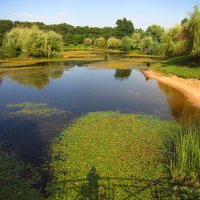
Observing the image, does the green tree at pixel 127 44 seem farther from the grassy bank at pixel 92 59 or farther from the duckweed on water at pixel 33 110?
the duckweed on water at pixel 33 110

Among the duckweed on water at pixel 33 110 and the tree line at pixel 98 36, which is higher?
the tree line at pixel 98 36

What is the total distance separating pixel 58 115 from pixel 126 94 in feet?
37.7

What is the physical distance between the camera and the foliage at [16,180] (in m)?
12.5

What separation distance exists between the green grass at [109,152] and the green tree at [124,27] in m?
123

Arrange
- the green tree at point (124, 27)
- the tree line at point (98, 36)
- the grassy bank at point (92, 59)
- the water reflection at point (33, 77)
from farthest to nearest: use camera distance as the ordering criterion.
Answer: the green tree at point (124, 27), the tree line at point (98, 36), the grassy bank at point (92, 59), the water reflection at point (33, 77)

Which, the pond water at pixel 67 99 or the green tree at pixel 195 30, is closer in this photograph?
the pond water at pixel 67 99

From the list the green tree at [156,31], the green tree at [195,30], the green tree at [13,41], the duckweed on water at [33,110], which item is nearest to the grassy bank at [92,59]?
the green tree at [13,41]

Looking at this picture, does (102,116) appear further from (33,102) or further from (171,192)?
(171,192)

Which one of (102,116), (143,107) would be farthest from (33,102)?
(143,107)

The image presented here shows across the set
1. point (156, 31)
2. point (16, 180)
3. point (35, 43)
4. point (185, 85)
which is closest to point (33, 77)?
point (185, 85)

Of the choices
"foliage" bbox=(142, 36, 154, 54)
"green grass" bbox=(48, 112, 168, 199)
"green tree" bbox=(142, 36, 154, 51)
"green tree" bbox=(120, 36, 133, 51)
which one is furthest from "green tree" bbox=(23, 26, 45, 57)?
"green grass" bbox=(48, 112, 168, 199)

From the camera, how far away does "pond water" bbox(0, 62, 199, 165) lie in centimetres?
1958

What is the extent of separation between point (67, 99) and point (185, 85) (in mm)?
16693

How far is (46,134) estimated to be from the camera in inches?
787
